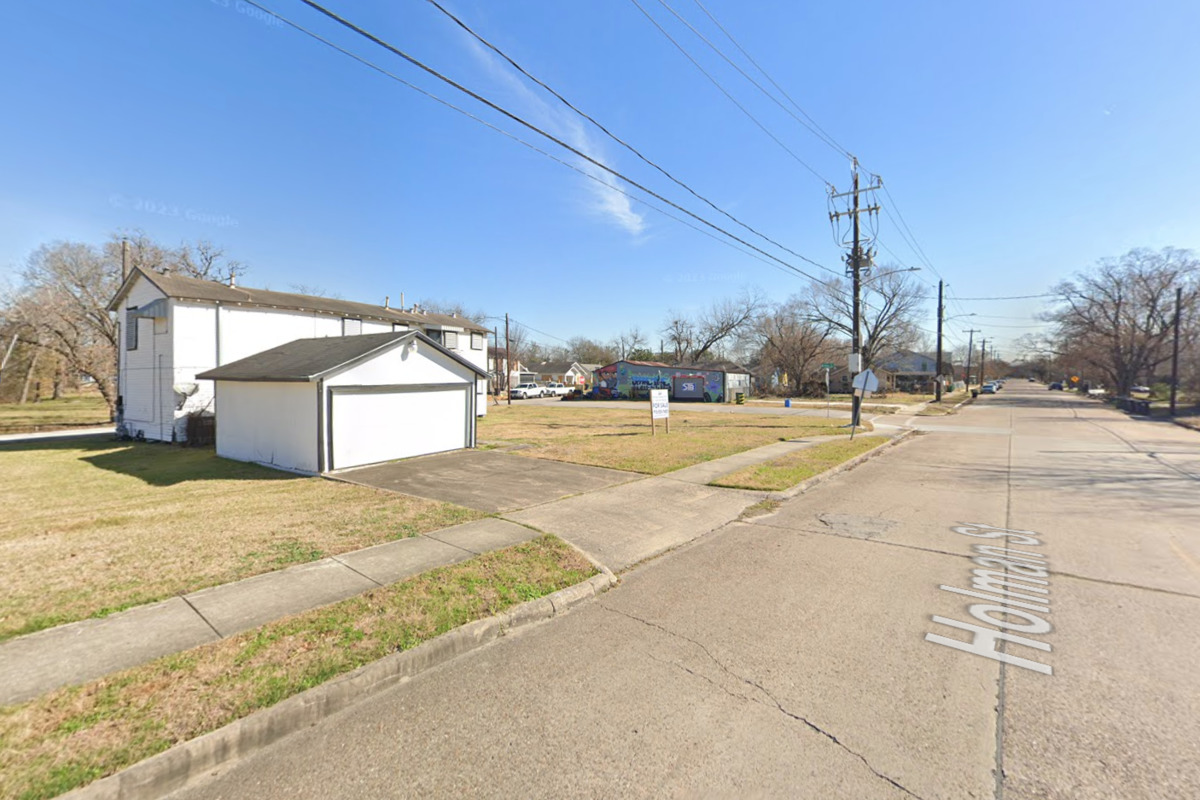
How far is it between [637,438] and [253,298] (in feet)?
51.0

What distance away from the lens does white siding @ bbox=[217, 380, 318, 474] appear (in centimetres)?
1119

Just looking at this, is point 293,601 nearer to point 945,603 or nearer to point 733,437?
point 945,603

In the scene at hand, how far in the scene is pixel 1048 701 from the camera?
2.98m

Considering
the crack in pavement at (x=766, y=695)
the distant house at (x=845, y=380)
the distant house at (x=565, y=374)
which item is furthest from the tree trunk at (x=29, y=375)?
the distant house at (x=845, y=380)

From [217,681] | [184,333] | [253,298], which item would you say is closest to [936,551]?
[217,681]

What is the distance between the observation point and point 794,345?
55469 mm

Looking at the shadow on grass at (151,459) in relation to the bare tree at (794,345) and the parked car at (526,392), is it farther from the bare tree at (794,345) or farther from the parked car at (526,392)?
the bare tree at (794,345)

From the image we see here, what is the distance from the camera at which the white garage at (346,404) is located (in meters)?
11.2

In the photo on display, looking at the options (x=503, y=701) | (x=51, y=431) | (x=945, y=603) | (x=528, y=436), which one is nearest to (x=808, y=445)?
(x=528, y=436)

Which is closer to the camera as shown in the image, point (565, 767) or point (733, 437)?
point (565, 767)

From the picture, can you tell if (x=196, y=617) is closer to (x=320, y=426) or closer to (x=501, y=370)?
(x=320, y=426)

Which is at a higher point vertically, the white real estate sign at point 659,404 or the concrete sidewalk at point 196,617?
the white real estate sign at point 659,404

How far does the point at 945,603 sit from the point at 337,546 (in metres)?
6.45

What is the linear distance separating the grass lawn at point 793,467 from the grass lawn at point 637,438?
152 centimetres
